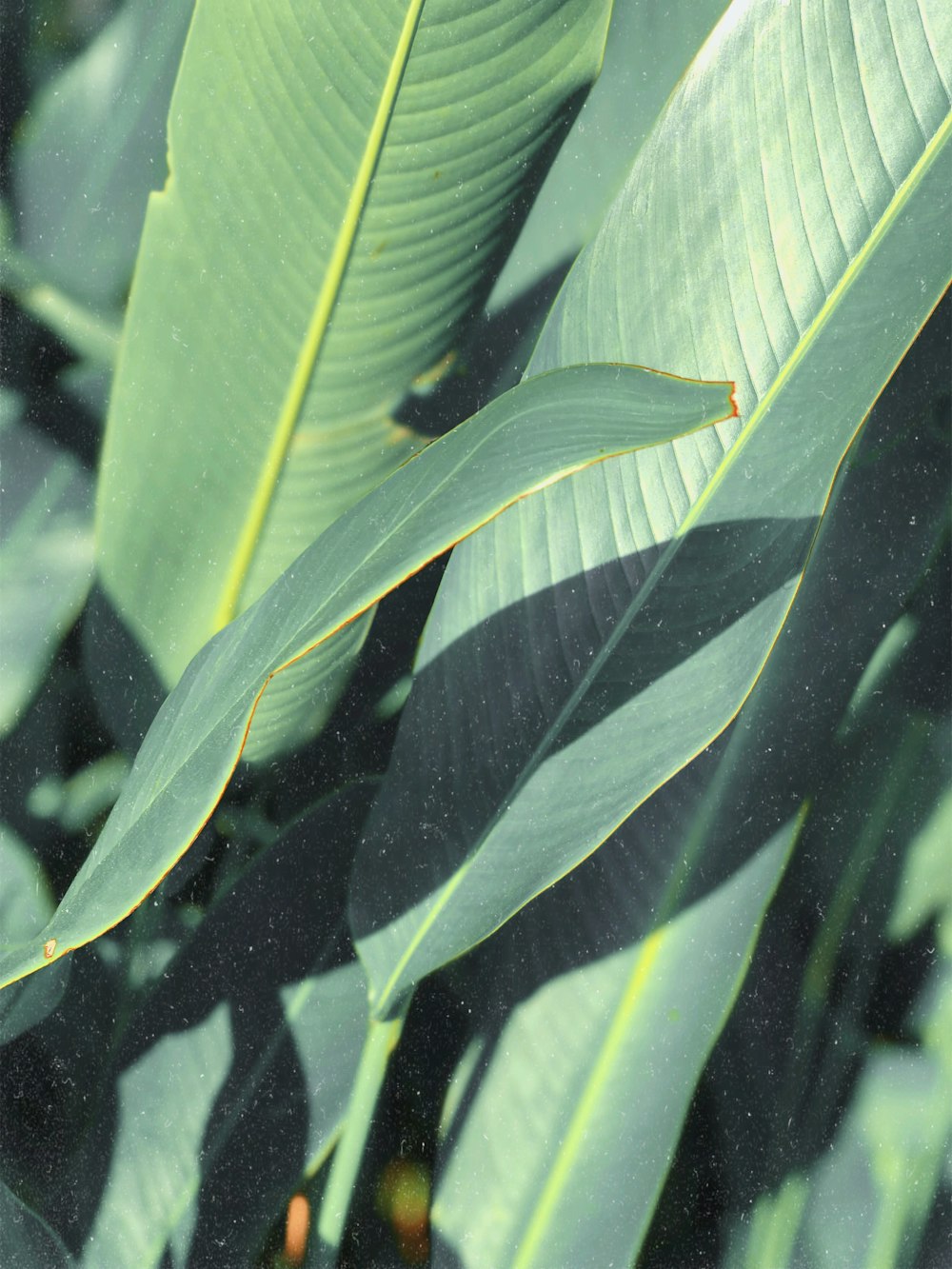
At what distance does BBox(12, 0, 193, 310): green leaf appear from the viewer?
488mm

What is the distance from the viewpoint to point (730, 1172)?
473mm

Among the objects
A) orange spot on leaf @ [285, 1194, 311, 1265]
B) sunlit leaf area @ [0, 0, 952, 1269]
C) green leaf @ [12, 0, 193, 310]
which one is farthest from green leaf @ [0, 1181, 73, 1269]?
green leaf @ [12, 0, 193, 310]

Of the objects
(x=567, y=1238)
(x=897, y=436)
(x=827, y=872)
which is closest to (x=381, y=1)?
(x=897, y=436)

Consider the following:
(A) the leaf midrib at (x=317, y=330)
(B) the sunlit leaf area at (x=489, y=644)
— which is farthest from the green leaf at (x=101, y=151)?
(A) the leaf midrib at (x=317, y=330)

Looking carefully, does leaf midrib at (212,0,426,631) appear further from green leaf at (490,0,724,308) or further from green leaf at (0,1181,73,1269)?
green leaf at (0,1181,73,1269)

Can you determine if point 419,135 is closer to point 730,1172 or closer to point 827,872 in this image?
point 827,872

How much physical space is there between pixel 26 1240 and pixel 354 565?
1.33ft

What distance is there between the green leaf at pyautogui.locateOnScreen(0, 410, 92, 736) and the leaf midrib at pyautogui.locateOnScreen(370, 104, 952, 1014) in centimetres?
24

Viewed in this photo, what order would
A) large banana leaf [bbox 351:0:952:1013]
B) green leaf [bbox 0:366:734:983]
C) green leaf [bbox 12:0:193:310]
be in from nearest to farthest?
1. green leaf [bbox 0:366:734:983]
2. large banana leaf [bbox 351:0:952:1013]
3. green leaf [bbox 12:0:193:310]

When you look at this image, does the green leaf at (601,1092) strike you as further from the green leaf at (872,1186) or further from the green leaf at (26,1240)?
the green leaf at (26,1240)

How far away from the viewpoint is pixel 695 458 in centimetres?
41

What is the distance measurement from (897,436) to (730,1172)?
1.08ft

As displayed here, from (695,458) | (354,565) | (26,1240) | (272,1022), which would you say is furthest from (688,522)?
(26,1240)

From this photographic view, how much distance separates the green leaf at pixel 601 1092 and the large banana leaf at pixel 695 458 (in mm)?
85
